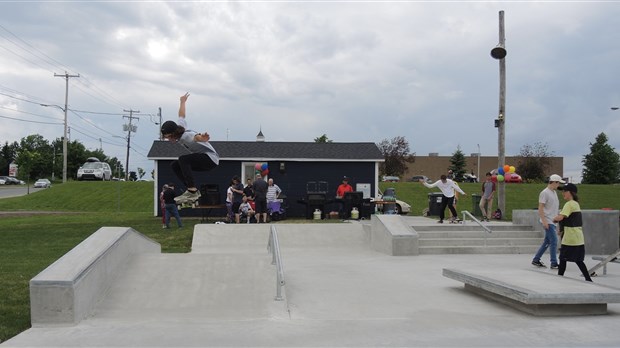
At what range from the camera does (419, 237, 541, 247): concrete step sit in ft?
47.0

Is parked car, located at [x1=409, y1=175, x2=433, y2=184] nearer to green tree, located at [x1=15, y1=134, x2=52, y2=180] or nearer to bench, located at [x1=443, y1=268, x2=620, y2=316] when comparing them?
bench, located at [x1=443, y1=268, x2=620, y2=316]

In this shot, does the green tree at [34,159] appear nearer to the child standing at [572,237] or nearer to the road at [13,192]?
the road at [13,192]

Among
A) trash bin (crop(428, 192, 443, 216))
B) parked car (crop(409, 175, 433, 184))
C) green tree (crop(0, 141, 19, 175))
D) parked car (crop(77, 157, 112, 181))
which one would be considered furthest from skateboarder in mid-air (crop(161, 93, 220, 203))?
green tree (crop(0, 141, 19, 175))

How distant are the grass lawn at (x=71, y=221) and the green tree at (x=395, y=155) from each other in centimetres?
1617

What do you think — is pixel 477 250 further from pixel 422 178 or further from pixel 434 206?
pixel 434 206

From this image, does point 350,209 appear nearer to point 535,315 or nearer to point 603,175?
point 535,315

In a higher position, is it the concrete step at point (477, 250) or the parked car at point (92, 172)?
the parked car at point (92, 172)

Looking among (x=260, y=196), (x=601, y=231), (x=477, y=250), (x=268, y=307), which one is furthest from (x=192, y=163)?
(x=601, y=231)

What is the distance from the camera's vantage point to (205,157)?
8305 millimetres

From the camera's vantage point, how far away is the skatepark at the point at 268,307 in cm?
552

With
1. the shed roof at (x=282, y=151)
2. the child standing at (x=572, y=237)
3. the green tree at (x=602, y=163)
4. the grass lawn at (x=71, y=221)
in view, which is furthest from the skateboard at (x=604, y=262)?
the green tree at (x=602, y=163)

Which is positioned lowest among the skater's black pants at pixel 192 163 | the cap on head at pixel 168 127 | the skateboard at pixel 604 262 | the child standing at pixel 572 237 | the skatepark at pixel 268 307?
the skatepark at pixel 268 307

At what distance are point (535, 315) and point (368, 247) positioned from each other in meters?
8.84

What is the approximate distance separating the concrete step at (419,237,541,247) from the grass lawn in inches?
→ 220
